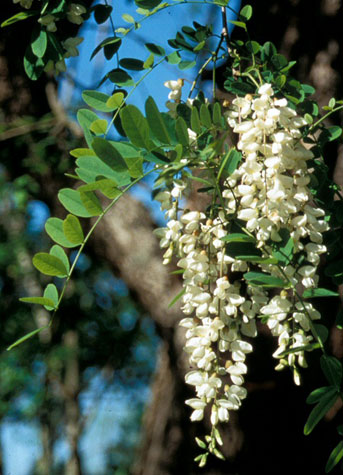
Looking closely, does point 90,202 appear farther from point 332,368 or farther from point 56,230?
point 332,368

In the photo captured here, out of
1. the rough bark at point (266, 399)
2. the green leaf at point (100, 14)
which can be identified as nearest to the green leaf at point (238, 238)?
the green leaf at point (100, 14)

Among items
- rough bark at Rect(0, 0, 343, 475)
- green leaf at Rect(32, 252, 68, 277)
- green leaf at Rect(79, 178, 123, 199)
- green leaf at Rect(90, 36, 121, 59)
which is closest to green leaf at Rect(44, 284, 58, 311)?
green leaf at Rect(32, 252, 68, 277)

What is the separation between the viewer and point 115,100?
2.08 ft

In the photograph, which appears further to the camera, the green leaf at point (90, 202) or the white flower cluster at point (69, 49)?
the white flower cluster at point (69, 49)

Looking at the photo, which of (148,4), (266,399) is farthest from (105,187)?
(266,399)

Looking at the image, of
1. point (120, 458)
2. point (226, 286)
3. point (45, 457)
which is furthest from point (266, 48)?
point (120, 458)

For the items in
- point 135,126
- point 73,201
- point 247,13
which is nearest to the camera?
point 135,126

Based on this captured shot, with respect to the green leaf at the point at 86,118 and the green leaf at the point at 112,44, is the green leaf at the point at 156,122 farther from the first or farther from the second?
the green leaf at the point at 112,44

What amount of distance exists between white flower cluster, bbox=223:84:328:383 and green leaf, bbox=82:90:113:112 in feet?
0.55

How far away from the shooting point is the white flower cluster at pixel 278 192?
54 centimetres

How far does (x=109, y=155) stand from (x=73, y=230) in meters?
0.11

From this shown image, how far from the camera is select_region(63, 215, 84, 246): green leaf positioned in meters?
0.60

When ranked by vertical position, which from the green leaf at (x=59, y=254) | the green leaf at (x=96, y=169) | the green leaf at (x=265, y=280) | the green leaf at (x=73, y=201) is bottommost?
the green leaf at (x=265, y=280)

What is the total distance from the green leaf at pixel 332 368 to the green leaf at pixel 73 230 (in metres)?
0.27
